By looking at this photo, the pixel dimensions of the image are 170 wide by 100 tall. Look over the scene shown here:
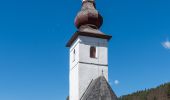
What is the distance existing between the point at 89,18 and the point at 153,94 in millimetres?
80843

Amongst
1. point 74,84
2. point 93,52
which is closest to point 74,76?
point 74,84

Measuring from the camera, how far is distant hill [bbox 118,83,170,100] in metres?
97.3

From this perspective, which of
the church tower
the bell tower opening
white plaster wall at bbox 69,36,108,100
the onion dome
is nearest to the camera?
white plaster wall at bbox 69,36,108,100

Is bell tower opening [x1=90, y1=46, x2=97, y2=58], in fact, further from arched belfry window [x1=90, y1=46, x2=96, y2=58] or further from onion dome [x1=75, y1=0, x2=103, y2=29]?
onion dome [x1=75, y1=0, x2=103, y2=29]

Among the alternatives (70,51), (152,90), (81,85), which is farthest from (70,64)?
(152,90)

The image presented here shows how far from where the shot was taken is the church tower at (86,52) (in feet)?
79.8

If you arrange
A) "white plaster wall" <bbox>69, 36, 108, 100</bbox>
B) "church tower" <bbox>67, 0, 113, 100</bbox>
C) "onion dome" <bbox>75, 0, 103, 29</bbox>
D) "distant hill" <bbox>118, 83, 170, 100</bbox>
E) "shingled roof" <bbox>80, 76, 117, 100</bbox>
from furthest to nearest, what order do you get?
"distant hill" <bbox>118, 83, 170, 100</bbox>, "onion dome" <bbox>75, 0, 103, 29</bbox>, "church tower" <bbox>67, 0, 113, 100</bbox>, "white plaster wall" <bbox>69, 36, 108, 100</bbox>, "shingled roof" <bbox>80, 76, 117, 100</bbox>

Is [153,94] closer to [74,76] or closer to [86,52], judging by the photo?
[74,76]

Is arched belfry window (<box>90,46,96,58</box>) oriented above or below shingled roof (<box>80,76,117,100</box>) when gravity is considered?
above

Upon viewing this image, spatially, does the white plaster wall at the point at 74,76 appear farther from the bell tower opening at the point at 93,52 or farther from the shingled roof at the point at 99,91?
the shingled roof at the point at 99,91

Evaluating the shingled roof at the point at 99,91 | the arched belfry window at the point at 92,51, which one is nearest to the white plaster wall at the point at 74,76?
the arched belfry window at the point at 92,51

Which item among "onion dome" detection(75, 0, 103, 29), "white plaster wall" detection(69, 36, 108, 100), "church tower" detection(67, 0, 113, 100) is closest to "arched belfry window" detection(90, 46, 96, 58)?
"church tower" detection(67, 0, 113, 100)

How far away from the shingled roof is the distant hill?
245 ft

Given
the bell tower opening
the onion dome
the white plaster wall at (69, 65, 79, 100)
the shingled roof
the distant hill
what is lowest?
the shingled roof
